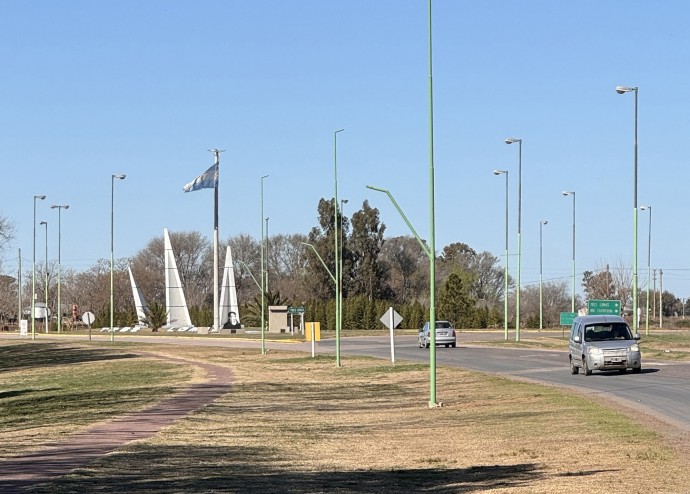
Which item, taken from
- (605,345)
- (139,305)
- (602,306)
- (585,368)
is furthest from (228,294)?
(605,345)

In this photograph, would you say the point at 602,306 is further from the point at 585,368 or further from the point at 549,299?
the point at 549,299

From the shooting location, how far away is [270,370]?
48.3 metres

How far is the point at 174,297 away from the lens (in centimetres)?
11350

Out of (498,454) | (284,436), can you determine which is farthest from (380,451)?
(284,436)

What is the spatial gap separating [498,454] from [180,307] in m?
98.4

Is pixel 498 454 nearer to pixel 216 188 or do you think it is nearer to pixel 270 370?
pixel 270 370

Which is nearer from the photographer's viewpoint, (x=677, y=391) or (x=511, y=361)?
(x=677, y=391)

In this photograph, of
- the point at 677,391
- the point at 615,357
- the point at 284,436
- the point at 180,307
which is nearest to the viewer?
the point at 284,436

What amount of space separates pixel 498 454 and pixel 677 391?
14.2m

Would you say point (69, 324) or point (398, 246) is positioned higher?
point (398, 246)

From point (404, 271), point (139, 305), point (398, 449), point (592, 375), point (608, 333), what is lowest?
point (592, 375)

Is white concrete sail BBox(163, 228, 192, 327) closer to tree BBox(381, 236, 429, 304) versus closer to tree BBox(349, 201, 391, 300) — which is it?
tree BBox(349, 201, 391, 300)

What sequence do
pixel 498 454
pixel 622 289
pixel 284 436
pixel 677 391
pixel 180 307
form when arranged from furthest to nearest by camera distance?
pixel 622 289 < pixel 180 307 < pixel 677 391 < pixel 284 436 < pixel 498 454

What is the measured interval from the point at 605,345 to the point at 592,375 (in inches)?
54.7
